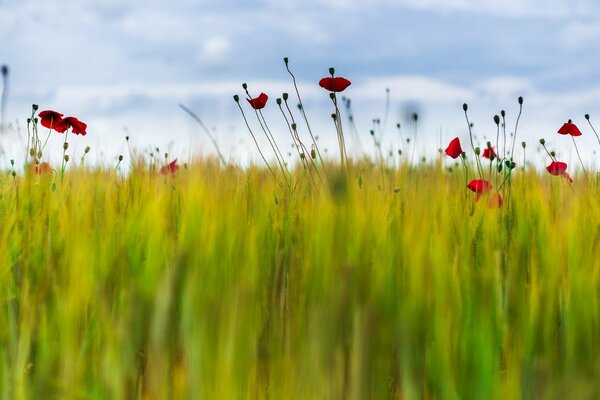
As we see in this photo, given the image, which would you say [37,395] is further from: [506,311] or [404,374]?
[506,311]

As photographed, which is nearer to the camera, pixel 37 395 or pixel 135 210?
pixel 37 395

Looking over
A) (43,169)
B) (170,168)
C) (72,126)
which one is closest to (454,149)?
(170,168)

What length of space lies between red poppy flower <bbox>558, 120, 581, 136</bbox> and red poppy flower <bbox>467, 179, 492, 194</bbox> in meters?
1.03

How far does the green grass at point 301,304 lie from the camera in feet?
2.91

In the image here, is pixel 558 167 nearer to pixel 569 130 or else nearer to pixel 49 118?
pixel 569 130

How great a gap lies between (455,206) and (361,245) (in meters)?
0.58

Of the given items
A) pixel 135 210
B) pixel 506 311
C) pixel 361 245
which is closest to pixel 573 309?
pixel 506 311

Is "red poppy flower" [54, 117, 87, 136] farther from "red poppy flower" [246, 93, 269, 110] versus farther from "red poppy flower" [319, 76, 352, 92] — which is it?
A: "red poppy flower" [319, 76, 352, 92]

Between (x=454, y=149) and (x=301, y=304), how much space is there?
62.6 inches

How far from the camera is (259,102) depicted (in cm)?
239

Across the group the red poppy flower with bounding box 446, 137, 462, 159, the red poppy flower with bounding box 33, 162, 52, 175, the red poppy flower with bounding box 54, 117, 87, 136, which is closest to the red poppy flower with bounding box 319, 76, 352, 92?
the red poppy flower with bounding box 446, 137, 462, 159

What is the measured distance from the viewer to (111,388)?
37.7 inches

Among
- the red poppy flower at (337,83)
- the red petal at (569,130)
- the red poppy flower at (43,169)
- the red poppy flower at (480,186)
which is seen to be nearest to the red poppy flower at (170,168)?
the red poppy flower at (43,169)

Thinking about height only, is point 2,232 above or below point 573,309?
above
